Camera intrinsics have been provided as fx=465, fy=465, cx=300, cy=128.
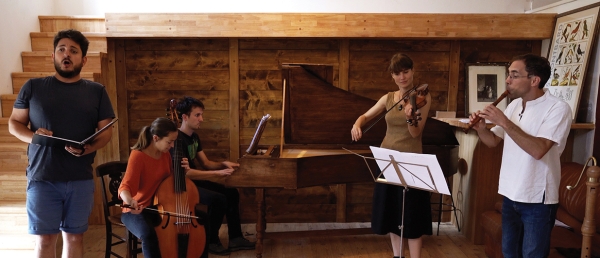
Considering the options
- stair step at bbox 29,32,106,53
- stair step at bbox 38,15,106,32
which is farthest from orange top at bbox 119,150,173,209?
stair step at bbox 38,15,106,32

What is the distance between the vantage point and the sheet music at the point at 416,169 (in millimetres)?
2107

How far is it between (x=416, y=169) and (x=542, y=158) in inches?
22.4

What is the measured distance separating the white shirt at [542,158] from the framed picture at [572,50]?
1.44 metres

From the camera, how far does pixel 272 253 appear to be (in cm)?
343

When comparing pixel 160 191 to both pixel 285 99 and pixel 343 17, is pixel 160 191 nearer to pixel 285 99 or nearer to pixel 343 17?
pixel 285 99

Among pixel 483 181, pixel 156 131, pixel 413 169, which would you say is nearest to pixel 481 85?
pixel 483 181

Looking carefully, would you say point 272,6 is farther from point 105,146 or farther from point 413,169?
point 413,169

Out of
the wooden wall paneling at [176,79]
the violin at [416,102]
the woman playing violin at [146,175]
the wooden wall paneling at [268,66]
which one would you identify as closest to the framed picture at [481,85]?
the wooden wall paneling at [268,66]

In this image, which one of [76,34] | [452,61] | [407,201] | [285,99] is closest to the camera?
[76,34]

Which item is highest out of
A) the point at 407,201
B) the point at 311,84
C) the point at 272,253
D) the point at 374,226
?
the point at 311,84

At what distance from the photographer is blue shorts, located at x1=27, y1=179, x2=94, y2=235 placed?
2.36 m

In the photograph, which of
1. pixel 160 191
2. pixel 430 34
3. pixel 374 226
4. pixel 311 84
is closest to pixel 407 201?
pixel 374 226

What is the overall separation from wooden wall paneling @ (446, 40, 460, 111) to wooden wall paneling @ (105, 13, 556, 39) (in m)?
0.28

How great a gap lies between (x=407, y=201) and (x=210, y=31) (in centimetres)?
202
